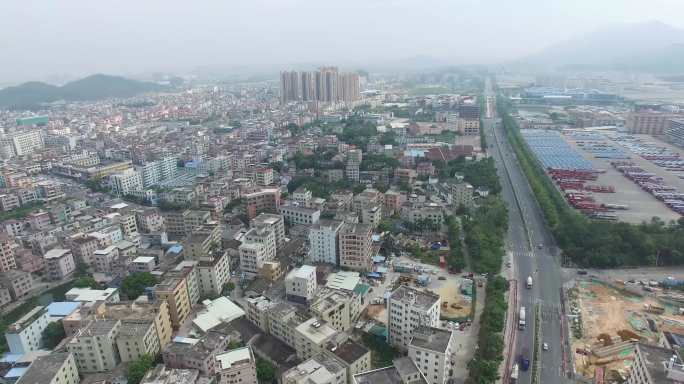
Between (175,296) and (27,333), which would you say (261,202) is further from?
(27,333)

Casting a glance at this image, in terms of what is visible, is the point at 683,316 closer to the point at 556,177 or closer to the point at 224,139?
the point at 556,177

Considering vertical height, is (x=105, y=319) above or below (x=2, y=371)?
above

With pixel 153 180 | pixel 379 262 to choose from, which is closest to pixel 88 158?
pixel 153 180

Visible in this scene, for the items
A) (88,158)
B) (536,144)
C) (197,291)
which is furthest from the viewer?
(536,144)

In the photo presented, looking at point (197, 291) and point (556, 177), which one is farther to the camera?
point (556, 177)

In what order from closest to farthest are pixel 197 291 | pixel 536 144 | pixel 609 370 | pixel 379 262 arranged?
pixel 609 370, pixel 197 291, pixel 379 262, pixel 536 144

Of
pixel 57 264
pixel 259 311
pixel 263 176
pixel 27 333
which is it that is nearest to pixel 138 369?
pixel 259 311

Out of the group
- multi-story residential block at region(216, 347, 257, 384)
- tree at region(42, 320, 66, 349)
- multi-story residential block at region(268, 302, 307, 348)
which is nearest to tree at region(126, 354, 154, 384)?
multi-story residential block at region(216, 347, 257, 384)

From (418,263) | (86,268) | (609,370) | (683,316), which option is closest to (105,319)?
(86,268)
